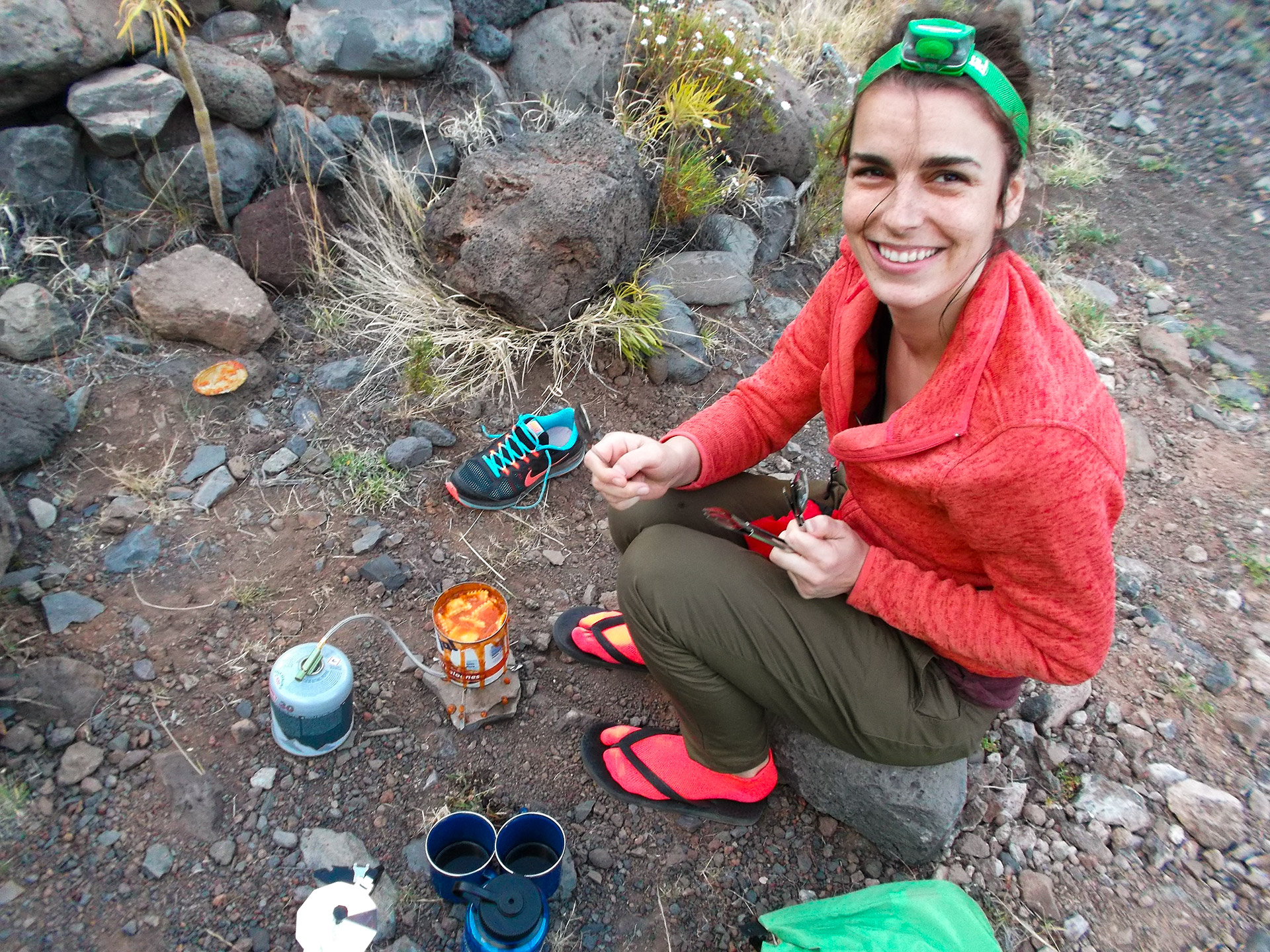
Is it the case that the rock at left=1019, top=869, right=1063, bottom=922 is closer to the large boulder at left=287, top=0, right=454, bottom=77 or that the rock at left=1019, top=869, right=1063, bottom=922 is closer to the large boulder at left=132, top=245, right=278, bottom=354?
the large boulder at left=132, top=245, right=278, bottom=354

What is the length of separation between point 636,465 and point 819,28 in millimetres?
4726

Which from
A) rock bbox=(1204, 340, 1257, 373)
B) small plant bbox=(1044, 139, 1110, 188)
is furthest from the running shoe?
small plant bbox=(1044, 139, 1110, 188)

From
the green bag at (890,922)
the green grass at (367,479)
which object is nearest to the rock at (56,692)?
the green grass at (367,479)

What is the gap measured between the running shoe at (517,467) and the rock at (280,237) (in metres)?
1.38

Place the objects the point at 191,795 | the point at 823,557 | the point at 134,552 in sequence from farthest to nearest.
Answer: the point at 134,552, the point at 191,795, the point at 823,557

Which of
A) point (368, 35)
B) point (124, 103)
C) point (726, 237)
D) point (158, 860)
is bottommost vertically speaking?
point (158, 860)

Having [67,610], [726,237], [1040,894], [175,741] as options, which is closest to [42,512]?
[67,610]

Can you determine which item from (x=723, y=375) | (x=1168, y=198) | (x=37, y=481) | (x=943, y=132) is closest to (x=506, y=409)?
(x=723, y=375)

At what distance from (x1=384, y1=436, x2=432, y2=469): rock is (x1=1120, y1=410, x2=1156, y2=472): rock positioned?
2.80 meters

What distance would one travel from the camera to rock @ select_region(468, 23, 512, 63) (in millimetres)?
4336

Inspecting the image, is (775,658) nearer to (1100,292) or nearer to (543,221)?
(543,221)

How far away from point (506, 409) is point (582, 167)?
1069mm

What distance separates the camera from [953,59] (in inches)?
56.7

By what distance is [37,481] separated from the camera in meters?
2.85
